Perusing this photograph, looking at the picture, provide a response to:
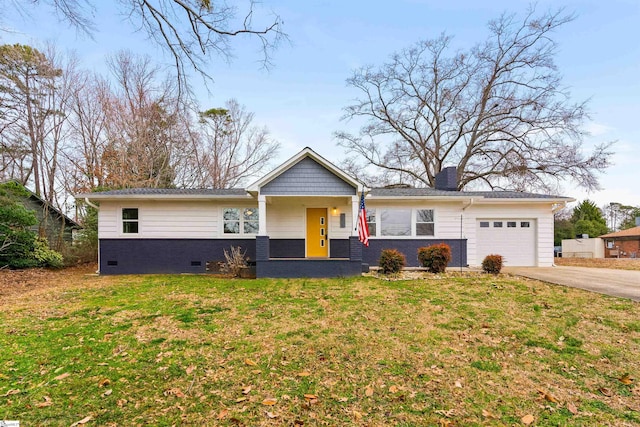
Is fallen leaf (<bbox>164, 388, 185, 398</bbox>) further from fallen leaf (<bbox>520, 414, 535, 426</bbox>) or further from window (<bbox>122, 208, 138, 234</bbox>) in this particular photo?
window (<bbox>122, 208, 138, 234</bbox>)

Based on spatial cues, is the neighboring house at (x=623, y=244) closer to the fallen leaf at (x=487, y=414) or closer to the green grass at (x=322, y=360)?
the green grass at (x=322, y=360)

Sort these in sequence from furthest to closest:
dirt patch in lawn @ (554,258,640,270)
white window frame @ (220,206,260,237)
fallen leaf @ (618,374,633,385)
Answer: dirt patch in lawn @ (554,258,640,270)
white window frame @ (220,206,260,237)
fallen leaf @ (618,374,633,385)

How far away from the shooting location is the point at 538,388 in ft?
10.9

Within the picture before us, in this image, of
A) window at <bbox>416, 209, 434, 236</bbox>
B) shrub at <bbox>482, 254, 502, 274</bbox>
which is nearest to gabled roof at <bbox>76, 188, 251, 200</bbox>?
window at <bbox>416, 209, 434, 236</bbox>

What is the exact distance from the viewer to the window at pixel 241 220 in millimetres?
12266

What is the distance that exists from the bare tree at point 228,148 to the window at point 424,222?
17102 mm

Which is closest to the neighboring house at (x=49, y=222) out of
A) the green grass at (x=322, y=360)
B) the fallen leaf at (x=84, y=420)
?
the green grass at (x=322, y=360)

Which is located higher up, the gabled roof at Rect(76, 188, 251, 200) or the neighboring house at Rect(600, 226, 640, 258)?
the gabled roof at Rect(76, 188, 251, 200)

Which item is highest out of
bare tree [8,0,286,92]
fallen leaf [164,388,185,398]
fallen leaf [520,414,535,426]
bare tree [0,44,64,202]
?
bare tree [0,44,64,202]

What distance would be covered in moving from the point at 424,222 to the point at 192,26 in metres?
10.1

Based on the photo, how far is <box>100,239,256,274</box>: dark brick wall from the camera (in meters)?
11.8

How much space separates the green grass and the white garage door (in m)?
6.31

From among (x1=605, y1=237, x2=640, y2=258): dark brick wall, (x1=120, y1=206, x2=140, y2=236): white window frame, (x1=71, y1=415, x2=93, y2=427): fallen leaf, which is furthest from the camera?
(x1=605, y1=237, x2=640, y2=258): dark brick wall

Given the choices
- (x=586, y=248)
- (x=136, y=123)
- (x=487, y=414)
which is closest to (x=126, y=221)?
(x=136, y=123)
